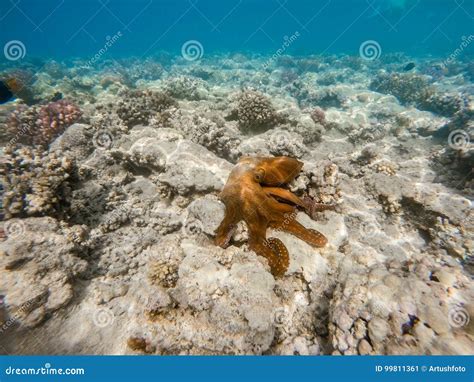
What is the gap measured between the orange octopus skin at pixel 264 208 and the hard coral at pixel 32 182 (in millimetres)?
2751

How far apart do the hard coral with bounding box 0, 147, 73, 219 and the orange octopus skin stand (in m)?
2.75

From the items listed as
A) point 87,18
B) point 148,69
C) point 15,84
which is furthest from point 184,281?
point 87,18

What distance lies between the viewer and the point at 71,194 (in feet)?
14.2

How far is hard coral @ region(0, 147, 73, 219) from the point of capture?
3.65m

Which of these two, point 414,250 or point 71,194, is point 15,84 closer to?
point 71,194

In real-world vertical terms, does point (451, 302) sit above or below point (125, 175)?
above

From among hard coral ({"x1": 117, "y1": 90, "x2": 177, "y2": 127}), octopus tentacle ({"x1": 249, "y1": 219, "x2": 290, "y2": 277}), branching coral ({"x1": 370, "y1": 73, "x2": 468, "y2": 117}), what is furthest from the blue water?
octopus tentacle ({"x1": 249, "y1": 219, "x2": 290, "y2": 277})

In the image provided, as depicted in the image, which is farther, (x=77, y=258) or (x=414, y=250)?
(x=414, y=250)

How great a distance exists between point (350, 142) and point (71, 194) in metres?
7.78

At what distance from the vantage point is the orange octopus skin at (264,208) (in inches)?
131

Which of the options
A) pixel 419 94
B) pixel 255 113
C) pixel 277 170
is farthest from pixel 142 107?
pixel 419 94

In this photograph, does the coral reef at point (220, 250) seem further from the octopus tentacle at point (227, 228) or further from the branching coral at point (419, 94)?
the branching coral at point (419, 94)

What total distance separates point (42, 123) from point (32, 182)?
409 cm

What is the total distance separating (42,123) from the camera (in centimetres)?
681
